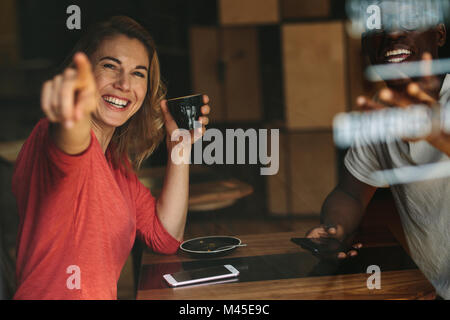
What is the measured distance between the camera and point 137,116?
1.06m

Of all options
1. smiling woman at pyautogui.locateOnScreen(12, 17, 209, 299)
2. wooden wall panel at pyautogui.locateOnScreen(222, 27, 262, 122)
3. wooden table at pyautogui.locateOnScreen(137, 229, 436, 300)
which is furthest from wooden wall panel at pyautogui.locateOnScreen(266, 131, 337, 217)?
smiling woman at pyautogui.locateOnScreen(12, 17, 209, 299)

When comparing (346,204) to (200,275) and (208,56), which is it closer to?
(200,275)

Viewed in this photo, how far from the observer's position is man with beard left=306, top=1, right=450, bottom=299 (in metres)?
1.12

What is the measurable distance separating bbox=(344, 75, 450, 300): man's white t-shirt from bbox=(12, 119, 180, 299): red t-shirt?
2.33ft

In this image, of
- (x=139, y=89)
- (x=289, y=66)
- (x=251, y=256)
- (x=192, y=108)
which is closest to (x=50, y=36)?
(x=139, y=89)

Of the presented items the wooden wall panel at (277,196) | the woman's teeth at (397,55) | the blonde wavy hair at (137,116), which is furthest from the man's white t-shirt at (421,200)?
the blonde wavy hair at (137,116)

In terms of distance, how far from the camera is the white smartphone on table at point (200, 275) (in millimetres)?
896

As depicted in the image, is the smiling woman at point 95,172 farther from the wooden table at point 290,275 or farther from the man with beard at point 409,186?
the man with beard at point 409,186

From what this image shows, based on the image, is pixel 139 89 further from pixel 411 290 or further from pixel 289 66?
pixel 289 66

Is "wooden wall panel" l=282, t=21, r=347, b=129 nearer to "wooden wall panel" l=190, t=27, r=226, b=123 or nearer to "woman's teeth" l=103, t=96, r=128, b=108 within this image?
"wooden wall panel" l=190, t=27, r=226, b=123

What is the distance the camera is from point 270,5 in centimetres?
184

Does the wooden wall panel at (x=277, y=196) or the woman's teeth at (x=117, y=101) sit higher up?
the woman's teeth at (x=117, y=101)

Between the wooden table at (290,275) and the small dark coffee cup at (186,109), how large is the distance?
314mm

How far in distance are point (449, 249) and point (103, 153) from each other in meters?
0.88
